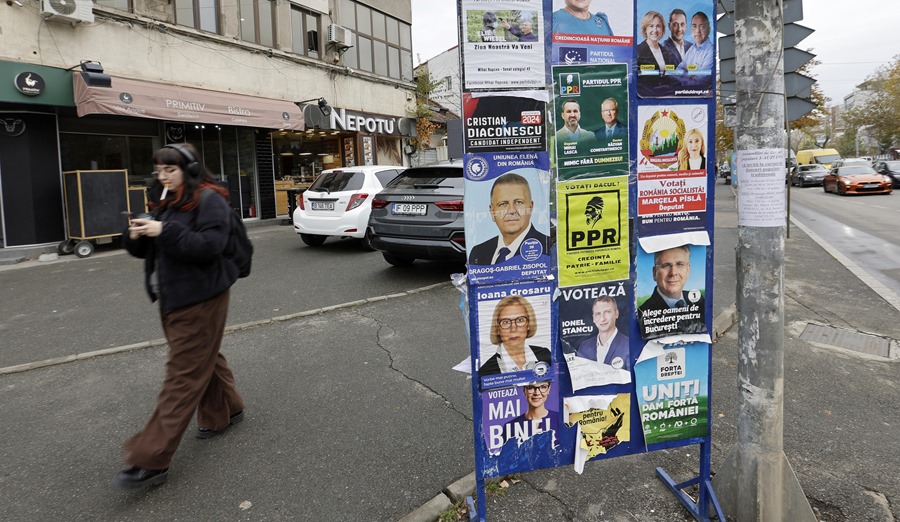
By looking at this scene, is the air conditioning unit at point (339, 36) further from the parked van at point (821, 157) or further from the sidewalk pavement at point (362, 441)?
the parked van at point (821, 157)

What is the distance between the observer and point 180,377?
2959mm

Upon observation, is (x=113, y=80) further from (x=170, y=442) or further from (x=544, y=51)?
(x=544, y=51)

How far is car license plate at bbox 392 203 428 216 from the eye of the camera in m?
7.23

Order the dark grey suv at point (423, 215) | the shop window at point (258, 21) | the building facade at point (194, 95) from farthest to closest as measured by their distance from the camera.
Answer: the shop window at point (258, 21) < the building facade at point (194, 95) < the dark grey suv at point (423, 215)

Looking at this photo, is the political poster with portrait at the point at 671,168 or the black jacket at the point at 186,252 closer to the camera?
the political poster with portrait at the point at 671,168

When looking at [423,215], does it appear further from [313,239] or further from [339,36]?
[339,36]

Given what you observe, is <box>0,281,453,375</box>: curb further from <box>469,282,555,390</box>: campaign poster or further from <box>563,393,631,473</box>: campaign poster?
<box>563,393,631,473</box>: campaign poster

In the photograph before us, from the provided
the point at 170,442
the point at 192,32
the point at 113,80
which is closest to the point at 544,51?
the point at 170,442

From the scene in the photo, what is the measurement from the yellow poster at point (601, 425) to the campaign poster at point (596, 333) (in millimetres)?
132

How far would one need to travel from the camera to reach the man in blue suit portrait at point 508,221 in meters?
2.29

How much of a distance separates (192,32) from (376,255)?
8.42 m

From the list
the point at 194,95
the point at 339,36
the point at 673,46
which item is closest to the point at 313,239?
the point at 194,95

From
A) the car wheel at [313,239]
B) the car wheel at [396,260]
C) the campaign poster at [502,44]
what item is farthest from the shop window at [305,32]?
the campaign poster at [502,44]

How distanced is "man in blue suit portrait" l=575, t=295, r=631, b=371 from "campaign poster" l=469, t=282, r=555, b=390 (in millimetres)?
194
